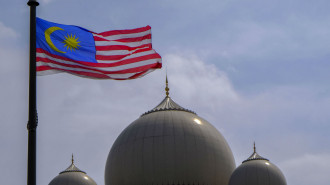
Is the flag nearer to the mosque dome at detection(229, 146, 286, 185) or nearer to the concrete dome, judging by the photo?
the mosque dome at detection(229, 146, 286, 185)

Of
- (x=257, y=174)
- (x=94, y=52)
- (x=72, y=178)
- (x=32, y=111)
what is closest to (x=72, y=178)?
(x=72, y=178)

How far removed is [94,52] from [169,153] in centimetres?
3315

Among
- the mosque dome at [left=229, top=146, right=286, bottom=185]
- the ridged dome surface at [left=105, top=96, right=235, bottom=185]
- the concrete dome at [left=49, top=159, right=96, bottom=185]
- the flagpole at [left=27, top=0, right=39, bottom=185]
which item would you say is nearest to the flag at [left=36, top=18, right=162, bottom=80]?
the flagpole at [left=27, top=0, right=39, bottom=185]

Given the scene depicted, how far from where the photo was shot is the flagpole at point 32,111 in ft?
53.3

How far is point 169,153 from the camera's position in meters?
52.8

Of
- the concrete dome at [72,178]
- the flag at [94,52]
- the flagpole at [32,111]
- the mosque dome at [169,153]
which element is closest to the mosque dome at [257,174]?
the mosque dome at [169,153]

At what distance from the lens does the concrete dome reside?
59.9m

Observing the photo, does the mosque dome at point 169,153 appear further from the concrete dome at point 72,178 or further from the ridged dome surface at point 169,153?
the concrete dome at point 72,178

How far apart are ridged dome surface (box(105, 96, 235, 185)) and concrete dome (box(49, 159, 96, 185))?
15.5 feet

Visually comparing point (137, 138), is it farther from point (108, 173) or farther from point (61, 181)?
point (61, 181)

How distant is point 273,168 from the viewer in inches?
2031

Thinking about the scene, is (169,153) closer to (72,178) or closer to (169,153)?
(169,153)

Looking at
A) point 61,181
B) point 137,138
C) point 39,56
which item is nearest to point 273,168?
point 137,138

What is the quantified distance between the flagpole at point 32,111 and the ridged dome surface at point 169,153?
3528 centimetres
